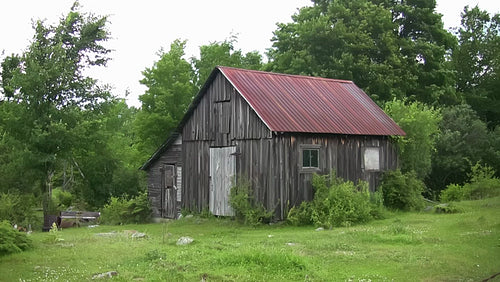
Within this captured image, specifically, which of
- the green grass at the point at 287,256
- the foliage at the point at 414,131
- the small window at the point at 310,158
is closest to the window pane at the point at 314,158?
the small window at the point at 310,158

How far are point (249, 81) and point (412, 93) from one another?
2192 centimetres

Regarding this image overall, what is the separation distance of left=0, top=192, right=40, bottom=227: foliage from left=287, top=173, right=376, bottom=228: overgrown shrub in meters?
14.0

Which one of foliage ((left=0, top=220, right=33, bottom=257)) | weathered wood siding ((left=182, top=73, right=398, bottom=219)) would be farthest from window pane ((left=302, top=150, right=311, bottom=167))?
foliage ((left=0, top=220, right=33, bottom=257))

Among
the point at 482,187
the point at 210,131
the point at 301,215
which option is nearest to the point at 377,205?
the point at 301,215

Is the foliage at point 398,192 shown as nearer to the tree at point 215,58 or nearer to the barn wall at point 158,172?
the barn wall at point 158,172

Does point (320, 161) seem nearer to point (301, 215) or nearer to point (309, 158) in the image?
point (309, 158)

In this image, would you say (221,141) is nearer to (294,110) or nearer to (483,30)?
(294,110)

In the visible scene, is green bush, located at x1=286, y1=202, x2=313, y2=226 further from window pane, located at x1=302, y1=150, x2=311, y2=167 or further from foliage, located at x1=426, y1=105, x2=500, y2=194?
foliage, located at x1=426, y1=105, x2=500, y2=194

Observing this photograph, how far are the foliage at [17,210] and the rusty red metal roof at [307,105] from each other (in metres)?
12.5

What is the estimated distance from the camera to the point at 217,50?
152 feet

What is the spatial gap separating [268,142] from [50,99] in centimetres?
1390

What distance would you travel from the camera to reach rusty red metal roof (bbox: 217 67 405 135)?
23938mm

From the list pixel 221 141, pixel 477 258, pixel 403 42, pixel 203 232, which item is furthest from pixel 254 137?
pixel 403 42

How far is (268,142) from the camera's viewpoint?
23.4 m
